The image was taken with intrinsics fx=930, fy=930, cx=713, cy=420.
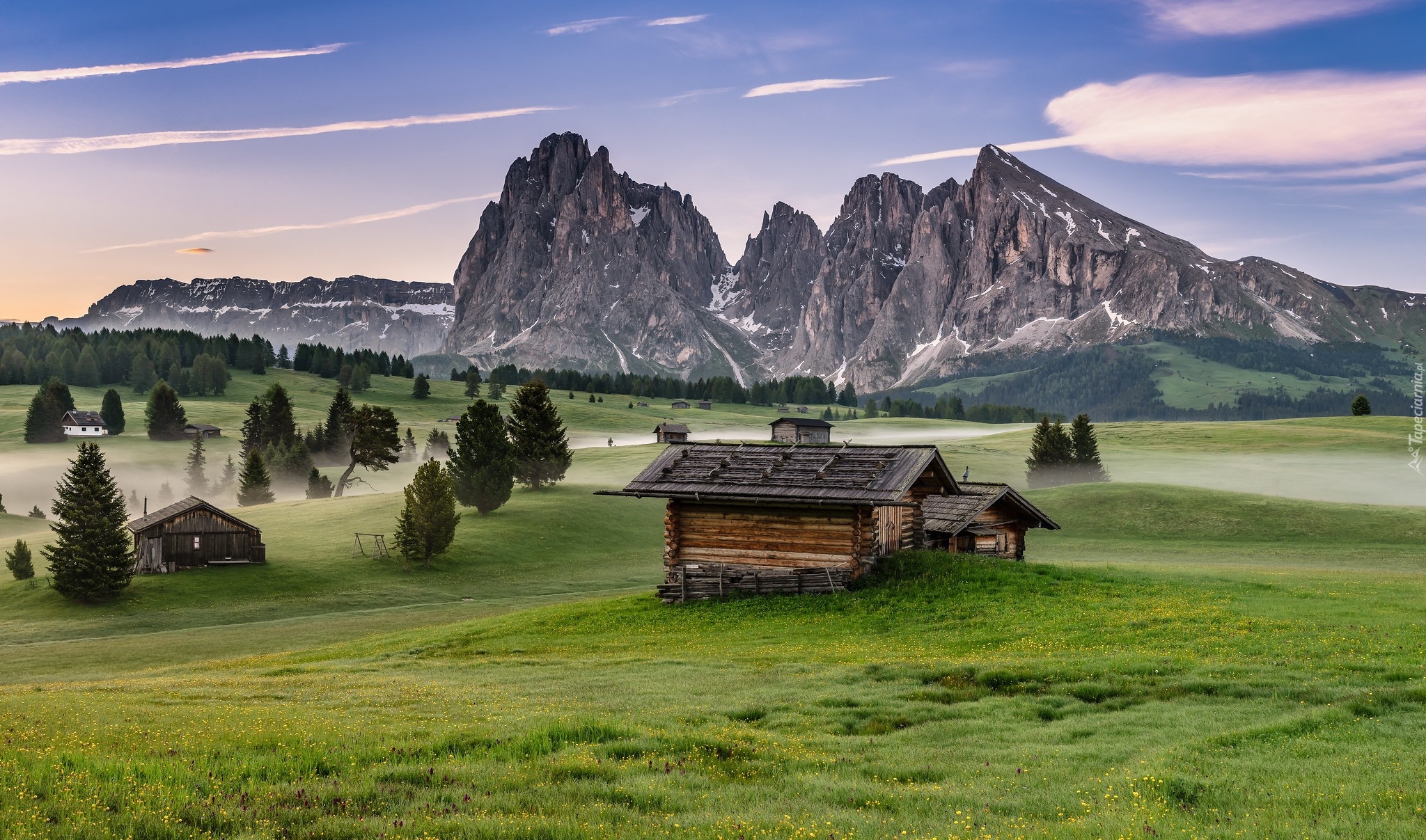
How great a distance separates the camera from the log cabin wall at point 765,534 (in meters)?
36.5

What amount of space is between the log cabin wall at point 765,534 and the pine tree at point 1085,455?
275 ft

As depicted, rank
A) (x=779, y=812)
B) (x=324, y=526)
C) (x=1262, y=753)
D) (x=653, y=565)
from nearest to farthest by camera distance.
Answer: (x=779, y=812) < (x=1262, y=753) < (x=653, y=565) < (x=324, y=526)

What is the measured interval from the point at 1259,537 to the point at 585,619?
56185mm

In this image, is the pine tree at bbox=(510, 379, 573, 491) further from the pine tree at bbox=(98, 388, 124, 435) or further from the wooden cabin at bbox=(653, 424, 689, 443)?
the pine tree at bbox=(98, 388, 124, 435)

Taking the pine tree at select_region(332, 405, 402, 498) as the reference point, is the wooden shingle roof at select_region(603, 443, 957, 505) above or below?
below

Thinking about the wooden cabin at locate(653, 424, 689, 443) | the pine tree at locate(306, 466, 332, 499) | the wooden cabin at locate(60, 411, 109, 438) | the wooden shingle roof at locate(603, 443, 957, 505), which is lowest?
the pine tree at locate(306, 466, 332, 499)

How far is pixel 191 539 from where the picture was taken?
63.2 metres

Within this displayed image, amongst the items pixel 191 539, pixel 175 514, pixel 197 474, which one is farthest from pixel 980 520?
pixel 197 474

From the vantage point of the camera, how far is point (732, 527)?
1524 inches

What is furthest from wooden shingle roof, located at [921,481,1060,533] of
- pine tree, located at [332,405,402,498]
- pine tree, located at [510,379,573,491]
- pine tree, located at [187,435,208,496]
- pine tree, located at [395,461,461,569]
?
pine tree, located at [187,435,208,496]

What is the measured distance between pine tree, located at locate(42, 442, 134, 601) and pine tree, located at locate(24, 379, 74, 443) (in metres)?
126

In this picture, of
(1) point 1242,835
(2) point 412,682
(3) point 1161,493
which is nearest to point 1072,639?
Answer: (1) point 1242,835

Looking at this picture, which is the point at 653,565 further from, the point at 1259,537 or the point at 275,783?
the point at 275,783

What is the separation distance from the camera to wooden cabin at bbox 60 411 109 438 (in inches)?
6393
